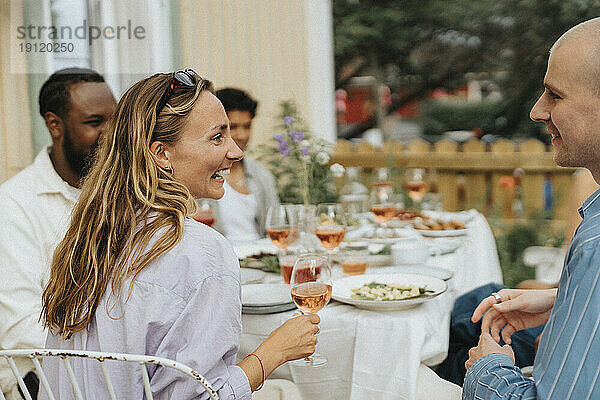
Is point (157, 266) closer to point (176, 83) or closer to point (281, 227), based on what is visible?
point (176, 83)

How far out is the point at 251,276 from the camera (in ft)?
6.98

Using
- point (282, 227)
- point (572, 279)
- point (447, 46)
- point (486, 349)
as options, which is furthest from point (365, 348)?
point (447, 46)

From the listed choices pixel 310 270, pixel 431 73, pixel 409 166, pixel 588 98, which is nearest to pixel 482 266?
pixel 310 270

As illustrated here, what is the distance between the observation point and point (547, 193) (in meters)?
5.82

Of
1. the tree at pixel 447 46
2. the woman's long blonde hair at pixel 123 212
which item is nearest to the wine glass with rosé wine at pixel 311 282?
the woman's long blonde hair at pixel 123 212

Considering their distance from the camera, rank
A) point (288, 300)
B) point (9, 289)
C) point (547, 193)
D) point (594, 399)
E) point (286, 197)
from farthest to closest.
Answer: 1. point (547, 193)
2. point (286, 197)
3. point (9, 289)
4. point (288, 300)
5. point (594, 399)

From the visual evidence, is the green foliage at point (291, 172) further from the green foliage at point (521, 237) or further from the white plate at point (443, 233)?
→ the green foliage at point (521, 237)

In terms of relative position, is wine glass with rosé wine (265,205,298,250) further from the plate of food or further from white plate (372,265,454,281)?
the plate of food

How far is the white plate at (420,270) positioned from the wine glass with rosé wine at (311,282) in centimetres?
58

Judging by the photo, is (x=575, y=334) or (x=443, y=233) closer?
(x=575, y=334)

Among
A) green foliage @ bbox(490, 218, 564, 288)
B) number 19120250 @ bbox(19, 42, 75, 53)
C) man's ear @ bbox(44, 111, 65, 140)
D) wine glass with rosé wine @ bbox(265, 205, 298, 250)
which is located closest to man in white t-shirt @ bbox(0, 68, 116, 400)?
man's ear @ bbox(44, 111, 65, 140)

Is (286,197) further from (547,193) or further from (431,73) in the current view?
(431,73)

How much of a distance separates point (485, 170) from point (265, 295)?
14.5ft

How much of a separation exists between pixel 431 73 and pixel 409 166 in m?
4.29
